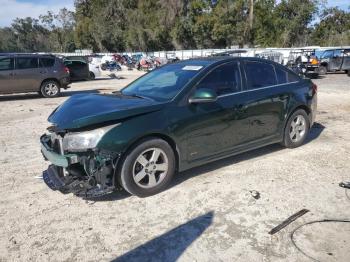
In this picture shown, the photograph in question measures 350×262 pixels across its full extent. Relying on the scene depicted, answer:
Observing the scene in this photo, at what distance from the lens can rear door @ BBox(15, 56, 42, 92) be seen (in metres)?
14.2

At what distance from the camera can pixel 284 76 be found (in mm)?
6320

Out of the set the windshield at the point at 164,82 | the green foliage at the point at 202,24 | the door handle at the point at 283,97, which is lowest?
the door handle at the point at 283,97

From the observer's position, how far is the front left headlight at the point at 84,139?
14.0 ft

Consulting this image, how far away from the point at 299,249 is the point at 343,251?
380 mm

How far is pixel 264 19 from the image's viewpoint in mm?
54875

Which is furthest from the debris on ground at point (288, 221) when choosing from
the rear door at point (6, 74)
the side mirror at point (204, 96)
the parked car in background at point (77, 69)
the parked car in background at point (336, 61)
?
the parked car in background at point (336, 61)

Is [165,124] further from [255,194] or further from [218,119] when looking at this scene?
[255,194]

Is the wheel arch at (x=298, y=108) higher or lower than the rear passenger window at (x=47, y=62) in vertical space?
lower

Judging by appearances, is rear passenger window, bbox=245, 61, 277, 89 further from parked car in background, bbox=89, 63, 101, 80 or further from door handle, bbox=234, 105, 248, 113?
parked car in background, bbox=89, 63, 101, 80

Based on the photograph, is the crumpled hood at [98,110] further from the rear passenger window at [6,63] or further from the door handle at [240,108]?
the rear passenger window at [6,63]

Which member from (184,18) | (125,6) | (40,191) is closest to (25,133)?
(40,191)

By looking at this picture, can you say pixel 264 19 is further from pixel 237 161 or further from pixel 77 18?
pixel 237 161

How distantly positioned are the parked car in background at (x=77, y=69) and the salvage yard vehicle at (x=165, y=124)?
53.4ft

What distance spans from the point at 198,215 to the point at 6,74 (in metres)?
12.0
